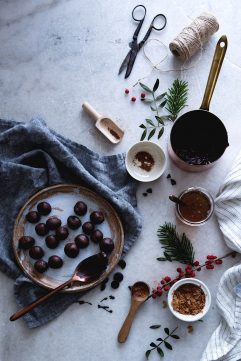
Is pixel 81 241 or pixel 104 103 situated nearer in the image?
pixel 81 241

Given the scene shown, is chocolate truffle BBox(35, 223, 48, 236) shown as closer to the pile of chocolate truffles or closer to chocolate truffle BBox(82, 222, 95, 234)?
the pile of chocolate truffles

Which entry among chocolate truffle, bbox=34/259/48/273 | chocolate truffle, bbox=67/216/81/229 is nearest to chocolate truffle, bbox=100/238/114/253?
chocolate truffle, bbox=67/216/81/229

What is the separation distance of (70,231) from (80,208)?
0.30 ft

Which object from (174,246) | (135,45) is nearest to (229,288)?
(174,246)

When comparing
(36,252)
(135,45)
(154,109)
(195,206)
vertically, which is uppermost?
(135,45)

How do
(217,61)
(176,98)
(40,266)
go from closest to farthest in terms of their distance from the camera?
(217,61) < (40,266) < (176,98)

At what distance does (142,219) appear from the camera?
204 cm

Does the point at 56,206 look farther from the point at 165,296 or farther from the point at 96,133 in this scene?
A: the point at 165,296

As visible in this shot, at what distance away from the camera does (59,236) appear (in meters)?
1.98

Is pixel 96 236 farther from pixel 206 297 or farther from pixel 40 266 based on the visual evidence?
pixel 206 297

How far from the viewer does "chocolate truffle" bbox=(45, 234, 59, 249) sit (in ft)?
6.47

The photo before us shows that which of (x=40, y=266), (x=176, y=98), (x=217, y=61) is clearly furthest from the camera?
(x=176, y=98)

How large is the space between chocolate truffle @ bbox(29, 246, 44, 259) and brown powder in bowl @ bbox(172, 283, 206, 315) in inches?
18.9

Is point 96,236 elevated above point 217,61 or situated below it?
below
